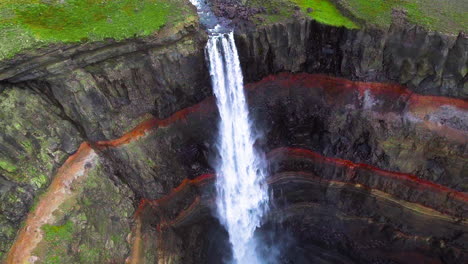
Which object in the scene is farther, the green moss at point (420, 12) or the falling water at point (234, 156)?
the green moss at point (420, 12)

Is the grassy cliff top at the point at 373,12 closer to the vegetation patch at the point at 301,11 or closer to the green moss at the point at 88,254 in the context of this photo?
the vegetation patch at the point at 301,11

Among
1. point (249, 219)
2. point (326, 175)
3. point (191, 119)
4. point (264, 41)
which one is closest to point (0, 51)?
point (191, 119)

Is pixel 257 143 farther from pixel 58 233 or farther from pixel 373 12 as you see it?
pixel 58 233

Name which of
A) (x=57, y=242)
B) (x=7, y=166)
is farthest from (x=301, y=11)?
(x=57, y=242)

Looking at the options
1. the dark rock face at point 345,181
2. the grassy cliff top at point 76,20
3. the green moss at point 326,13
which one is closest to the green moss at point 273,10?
the green moss at point 326,13

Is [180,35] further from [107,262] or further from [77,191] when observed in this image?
[107,262]

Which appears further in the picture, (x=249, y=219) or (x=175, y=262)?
(x=249, y=219)
